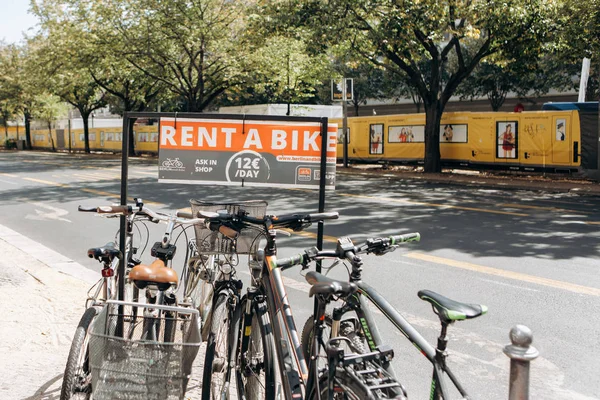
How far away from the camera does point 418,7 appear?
18703mm

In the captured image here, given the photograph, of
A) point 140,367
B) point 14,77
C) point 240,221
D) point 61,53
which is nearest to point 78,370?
point 140,367

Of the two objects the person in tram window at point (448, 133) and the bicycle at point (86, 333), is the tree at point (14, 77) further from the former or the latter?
the bicycle at point (86, 333)

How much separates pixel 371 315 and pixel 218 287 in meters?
1.01

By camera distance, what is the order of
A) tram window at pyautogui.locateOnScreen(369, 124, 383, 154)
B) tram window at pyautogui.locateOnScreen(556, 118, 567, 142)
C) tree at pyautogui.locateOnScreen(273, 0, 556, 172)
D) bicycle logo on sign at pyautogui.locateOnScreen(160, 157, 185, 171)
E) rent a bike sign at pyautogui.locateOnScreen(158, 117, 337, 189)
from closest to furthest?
rent a bike sign at pyautogui.locateOnScreen(158, 117, 337, 189)
bicycle logo on sign at pyautogui.locateOnScreen(160, 157, 185, 171)
tree at pyautogui.locateOnScreen(273, 0, 556, 172)
tram window at pyautogui.locateOnScreen(556, 118, 567, 142)
tram window at pyautogui.locateOnScreen(369, 124, 383, 154)

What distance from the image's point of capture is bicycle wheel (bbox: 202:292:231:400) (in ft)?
10.2

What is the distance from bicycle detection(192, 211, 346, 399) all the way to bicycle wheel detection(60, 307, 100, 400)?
0.72 meters

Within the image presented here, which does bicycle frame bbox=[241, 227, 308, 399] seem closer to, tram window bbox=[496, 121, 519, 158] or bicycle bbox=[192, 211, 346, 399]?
bicycle bbox=[192, 211, 346, 399]

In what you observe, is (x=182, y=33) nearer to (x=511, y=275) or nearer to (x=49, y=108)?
(x=511, y=275)

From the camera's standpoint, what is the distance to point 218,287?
3463 mm

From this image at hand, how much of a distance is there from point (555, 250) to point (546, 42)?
544 inches

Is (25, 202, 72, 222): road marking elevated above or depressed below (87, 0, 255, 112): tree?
below

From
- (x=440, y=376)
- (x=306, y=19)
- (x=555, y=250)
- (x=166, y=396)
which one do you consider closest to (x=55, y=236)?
(x=555, y=250)

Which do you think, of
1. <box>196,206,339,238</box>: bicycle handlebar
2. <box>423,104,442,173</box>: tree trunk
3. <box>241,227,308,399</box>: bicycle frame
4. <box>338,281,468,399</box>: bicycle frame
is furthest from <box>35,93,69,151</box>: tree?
<box>338,281,468,399</box>: bicycle frame

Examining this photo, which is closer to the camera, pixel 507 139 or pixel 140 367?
pixel 140 367
